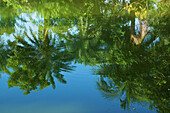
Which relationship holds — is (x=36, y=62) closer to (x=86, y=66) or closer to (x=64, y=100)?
(x=86, y=66)

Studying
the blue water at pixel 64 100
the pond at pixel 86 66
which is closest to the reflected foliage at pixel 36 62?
the pond at pixel 86 66

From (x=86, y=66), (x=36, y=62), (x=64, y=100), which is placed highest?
(x=36, y=62)

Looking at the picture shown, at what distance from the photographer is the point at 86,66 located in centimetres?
619

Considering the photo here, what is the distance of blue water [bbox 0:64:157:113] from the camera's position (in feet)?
13.3

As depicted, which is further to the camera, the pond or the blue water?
the pond

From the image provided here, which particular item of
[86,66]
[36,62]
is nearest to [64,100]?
[86,66]

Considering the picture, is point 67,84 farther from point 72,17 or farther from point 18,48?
point 72,17

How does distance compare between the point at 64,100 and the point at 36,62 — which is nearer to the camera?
the point at 64,100

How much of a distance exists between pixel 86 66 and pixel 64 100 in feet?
6.50

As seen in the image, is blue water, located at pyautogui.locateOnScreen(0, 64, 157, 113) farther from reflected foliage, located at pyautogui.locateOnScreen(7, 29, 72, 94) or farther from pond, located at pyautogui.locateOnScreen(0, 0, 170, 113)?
reflected foliage, located at pyautogui.locateOnScreen(7, 29, 72, 94)

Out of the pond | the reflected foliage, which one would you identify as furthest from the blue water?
the reflected foliage

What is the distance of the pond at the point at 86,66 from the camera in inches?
168

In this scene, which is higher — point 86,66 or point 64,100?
point 86,66

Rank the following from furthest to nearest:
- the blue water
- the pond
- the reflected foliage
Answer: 1. the reflected foliage
2. the pond
3. the blue water
